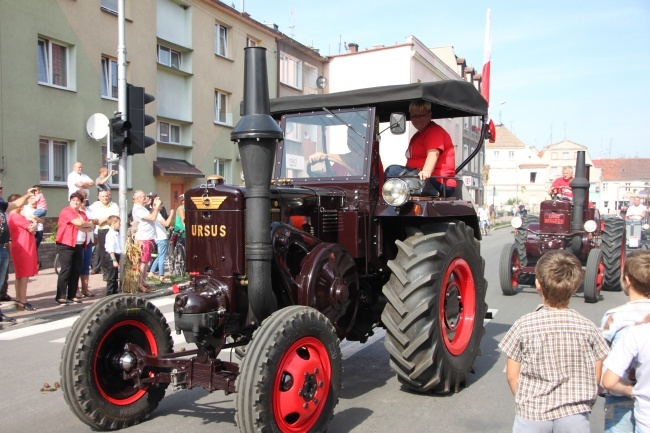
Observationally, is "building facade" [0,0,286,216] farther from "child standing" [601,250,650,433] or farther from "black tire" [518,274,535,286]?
"child standing" [601,250,650,433]

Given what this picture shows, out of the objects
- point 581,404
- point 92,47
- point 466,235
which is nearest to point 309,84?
point 92,47

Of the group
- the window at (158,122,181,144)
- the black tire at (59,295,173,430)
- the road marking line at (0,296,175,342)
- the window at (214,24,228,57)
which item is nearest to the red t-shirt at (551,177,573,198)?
the road marking line at (0,296,175,342)

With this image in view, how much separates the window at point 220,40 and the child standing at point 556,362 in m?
22.2

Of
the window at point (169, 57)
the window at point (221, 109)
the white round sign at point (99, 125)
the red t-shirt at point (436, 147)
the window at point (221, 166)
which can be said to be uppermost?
the window at point (169, 57)

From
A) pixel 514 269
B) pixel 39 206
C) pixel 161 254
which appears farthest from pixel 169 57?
pixel 514 269

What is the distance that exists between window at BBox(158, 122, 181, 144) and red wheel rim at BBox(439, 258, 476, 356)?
17.1 m

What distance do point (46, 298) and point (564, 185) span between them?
34.8 feet

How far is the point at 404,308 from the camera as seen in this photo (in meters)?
4.66

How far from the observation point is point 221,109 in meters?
24.1

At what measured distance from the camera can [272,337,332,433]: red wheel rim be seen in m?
3.52

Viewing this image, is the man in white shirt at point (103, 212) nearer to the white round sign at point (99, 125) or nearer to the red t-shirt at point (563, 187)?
the white round sign at point (99, 125)

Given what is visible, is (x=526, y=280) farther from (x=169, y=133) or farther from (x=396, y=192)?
(x=169, y=133)

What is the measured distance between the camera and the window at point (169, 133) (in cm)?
2098


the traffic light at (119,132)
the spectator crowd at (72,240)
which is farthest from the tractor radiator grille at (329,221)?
the spectator crowd at (72,240)
